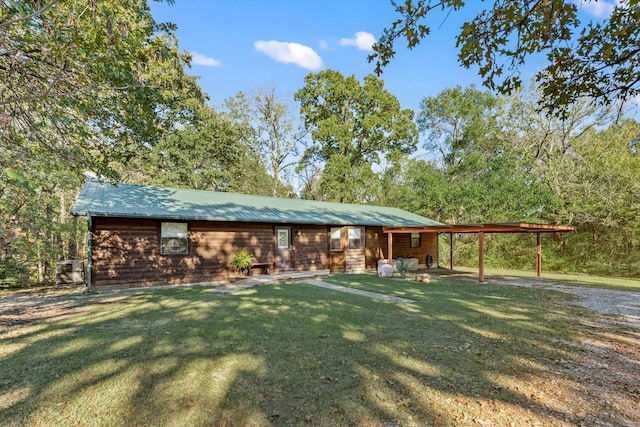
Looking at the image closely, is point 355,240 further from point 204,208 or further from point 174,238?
point 174,238

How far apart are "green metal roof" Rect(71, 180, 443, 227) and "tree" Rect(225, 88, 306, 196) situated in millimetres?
12086

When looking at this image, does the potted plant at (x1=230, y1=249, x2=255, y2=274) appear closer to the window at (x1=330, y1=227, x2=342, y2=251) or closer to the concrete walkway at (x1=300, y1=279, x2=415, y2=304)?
the concrete walkway at (x1=300, y1=279, x2=415, y2=304)

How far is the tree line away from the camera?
5152 mm

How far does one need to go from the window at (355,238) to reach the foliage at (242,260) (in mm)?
5154

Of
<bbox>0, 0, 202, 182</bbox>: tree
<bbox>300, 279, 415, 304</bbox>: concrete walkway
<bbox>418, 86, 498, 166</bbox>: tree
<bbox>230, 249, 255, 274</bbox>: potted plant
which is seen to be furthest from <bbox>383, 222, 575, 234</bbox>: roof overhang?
<bbox>418, 86, 498, 166</bbox>: tree

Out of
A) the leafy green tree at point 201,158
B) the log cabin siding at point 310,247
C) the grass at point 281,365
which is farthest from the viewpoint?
the leafy green tree at point 201,158

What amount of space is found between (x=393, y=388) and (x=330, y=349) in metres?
1.28

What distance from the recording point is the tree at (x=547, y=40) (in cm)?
329

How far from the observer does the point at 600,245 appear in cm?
1769

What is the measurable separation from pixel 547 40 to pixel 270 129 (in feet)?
84.4

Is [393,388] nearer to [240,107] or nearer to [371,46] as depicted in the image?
[371,46]

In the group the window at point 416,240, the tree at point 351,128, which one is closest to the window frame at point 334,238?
the window at point 416,240

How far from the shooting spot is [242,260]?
11.6m

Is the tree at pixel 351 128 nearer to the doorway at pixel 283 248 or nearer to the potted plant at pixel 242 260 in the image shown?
the doorway at pixel 283 248
